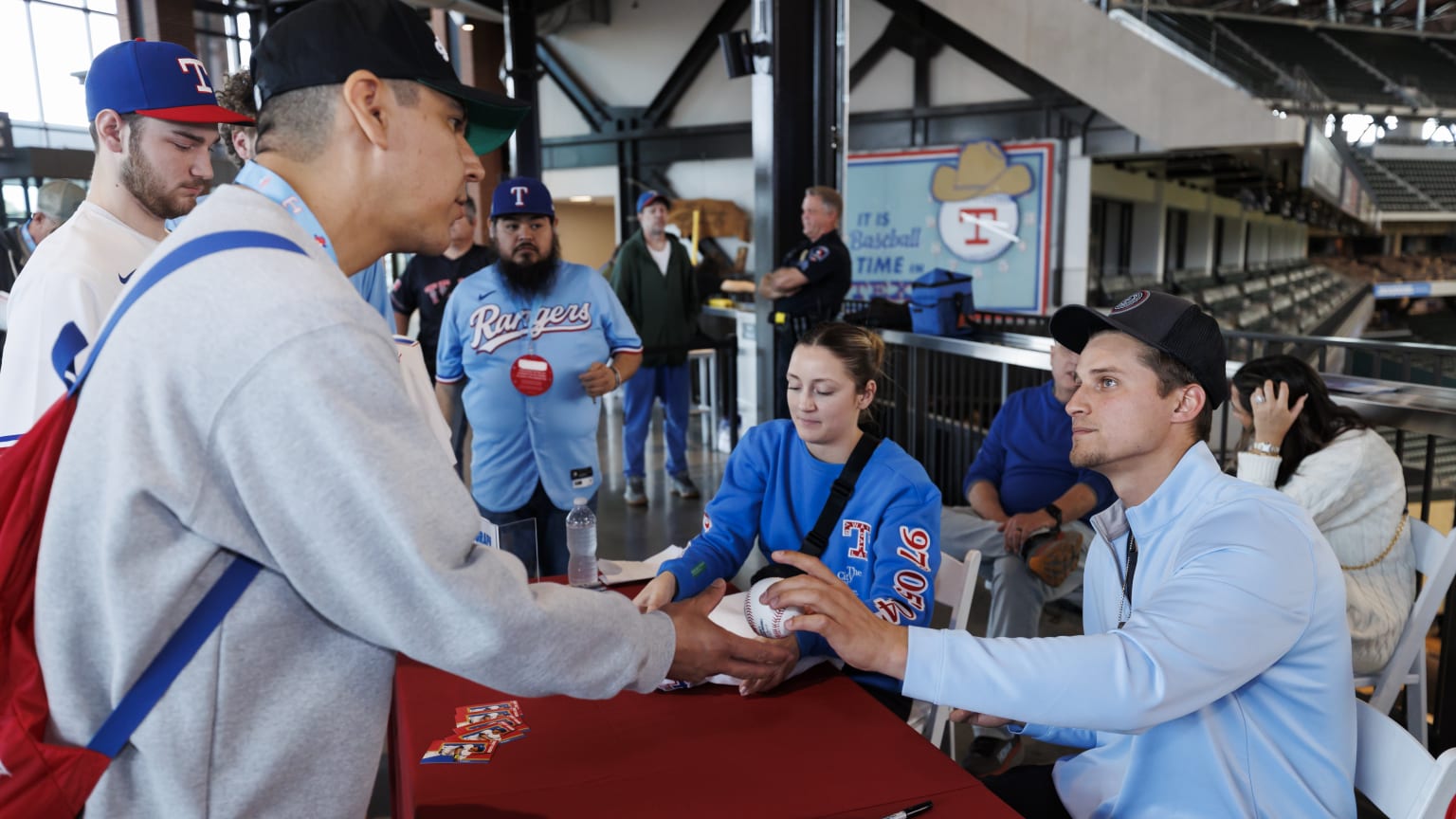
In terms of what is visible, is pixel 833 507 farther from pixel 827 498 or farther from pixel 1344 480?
pixel 1344 480

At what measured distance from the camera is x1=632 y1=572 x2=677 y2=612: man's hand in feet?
6.66

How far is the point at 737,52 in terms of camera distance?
236 inches

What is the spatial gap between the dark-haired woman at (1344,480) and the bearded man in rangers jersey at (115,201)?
305cm

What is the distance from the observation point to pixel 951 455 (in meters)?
5.43

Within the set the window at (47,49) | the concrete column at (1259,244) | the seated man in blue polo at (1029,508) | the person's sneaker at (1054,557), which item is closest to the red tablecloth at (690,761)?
the seated man in blue polo at (1029,508)

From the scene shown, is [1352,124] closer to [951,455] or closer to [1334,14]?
[1334,14]

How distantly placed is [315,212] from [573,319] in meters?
2.40

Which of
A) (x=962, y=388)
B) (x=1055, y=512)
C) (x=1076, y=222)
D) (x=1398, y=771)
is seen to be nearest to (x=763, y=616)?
(x=1398, y=771)

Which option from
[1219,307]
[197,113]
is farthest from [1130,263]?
[197,113]

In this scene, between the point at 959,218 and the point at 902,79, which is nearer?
the point at 959,218

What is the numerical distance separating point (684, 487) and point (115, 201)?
4.56 m

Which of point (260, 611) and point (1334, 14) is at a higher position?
point (1334, 14)

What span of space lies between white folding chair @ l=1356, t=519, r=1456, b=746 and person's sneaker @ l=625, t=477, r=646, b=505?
13.8 feet

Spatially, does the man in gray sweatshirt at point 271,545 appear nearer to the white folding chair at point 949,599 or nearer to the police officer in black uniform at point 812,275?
the white folding chair at point 949,599
